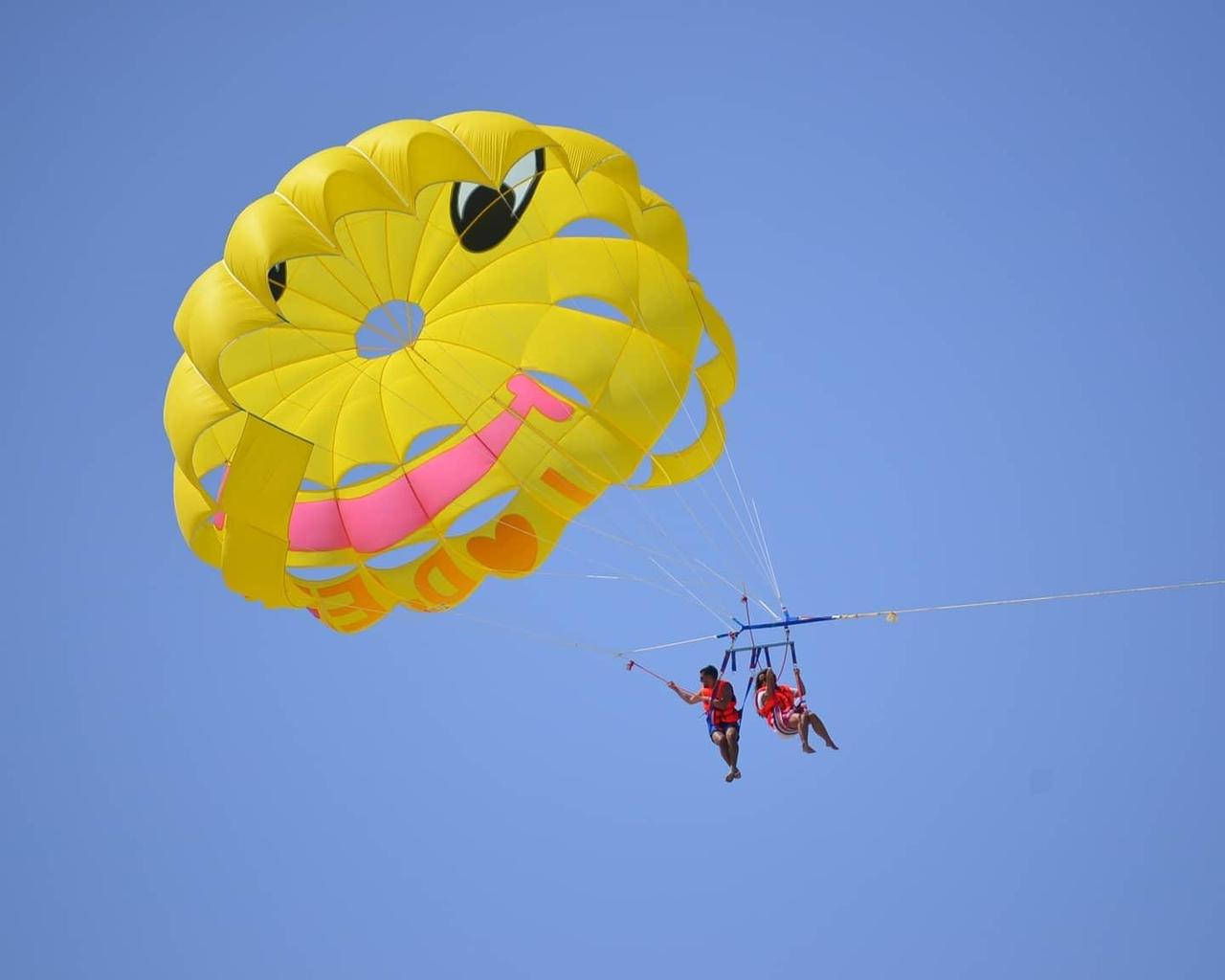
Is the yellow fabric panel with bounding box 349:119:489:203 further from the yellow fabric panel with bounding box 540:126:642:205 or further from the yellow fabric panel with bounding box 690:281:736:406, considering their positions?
the yellow fabric panel with bounding box 690:281:736:406

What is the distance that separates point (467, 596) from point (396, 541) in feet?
3.15

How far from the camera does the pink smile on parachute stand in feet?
56.7

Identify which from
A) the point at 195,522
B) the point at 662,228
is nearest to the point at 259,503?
the point at 195,522

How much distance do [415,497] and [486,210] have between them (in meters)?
2.61

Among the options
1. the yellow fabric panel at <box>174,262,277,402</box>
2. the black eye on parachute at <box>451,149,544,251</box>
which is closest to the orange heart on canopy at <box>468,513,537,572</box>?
the black eye on parachute at <box>451,149,544,251</box>

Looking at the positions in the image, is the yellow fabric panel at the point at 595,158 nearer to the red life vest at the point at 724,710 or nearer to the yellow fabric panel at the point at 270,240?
the yellow fabric panel at the point at 270,240

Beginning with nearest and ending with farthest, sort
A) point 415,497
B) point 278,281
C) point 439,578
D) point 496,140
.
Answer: point 496,140 < point 278,281 < point 415,497 < point 439,578

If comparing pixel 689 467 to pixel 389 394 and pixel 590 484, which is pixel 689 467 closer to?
pixel 590 484

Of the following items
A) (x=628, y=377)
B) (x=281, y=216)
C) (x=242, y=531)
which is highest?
(x=628, y=377)

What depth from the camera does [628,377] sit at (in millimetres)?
17141

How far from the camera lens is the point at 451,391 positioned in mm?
17281

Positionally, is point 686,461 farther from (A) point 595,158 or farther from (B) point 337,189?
(B) point 337,189

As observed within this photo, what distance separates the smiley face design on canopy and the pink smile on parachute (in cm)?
2

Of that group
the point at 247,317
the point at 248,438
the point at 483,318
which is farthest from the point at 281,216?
the point at 483,318
